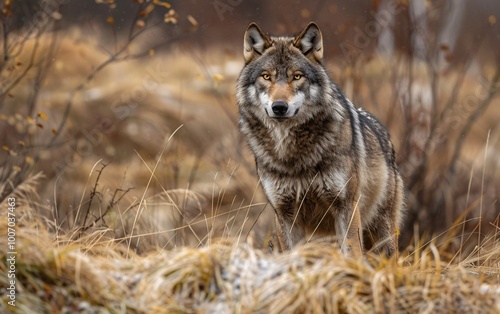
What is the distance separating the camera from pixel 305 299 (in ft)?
11.5

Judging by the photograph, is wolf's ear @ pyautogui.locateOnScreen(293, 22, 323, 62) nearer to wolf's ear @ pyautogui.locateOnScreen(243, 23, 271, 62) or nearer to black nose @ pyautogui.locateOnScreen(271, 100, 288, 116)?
wolf's ear @ pyautogui.locateOnScreen(243, 23, 271, 62)

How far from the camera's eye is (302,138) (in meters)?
5.48

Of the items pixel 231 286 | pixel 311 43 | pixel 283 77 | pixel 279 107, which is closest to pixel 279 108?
pixel 279 107

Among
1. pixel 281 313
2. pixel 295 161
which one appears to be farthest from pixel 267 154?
pixel 281 313

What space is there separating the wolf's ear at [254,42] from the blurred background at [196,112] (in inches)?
37.9

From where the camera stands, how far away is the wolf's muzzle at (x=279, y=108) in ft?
16.9

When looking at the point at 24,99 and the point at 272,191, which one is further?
the point at 24,99

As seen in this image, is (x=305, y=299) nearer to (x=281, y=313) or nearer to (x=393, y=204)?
(x=281, y=313)

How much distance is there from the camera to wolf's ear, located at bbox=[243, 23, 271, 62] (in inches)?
221

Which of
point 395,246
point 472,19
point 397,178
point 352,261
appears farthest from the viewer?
point 472,19

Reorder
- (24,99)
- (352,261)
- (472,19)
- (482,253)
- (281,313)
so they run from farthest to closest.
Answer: (472,19) → (24,99) → (482,253) → (352,261) → (281,313)

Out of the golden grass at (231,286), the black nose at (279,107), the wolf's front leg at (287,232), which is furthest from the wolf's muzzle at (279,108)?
the golden grass at (231,286)

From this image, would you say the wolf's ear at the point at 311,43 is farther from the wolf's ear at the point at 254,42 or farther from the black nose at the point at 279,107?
the black nose at the point at 279,107

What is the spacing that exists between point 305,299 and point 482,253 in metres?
2.33
